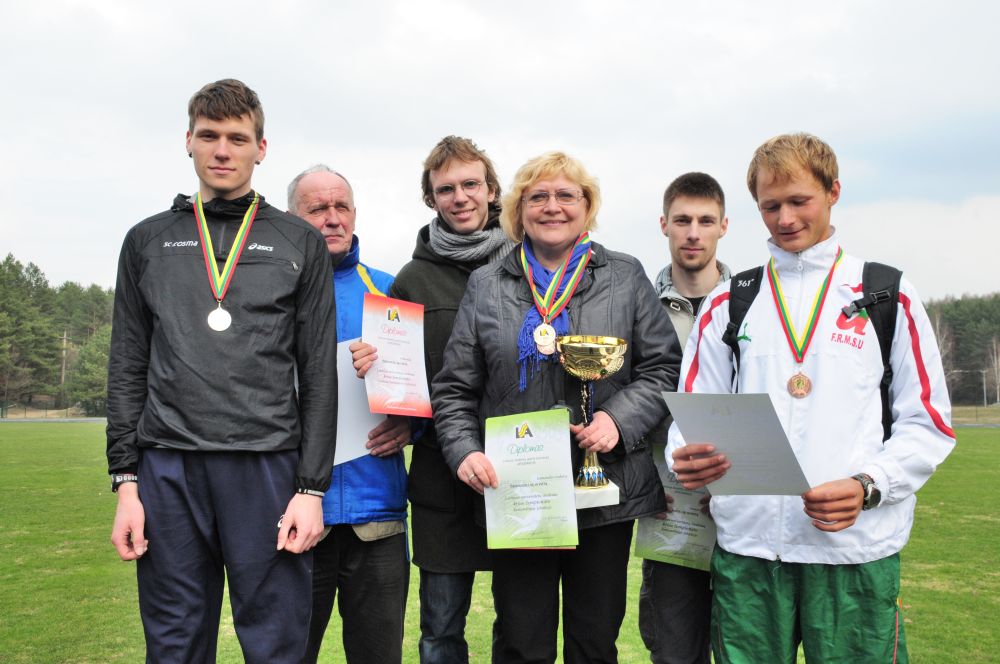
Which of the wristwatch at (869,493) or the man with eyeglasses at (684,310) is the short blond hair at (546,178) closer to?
the man with eyeglasses at (684,310)

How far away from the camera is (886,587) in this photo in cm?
231

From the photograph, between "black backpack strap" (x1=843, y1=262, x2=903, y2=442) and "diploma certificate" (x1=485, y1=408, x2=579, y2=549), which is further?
"diploma certificate" (x1=485, y1=408, x2=579, y2=549)

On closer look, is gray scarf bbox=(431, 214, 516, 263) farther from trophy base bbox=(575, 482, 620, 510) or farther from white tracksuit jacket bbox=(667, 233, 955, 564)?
white tracksuit jacket bbox=(667, 233, 955, 564)

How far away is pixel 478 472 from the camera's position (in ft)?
8.80

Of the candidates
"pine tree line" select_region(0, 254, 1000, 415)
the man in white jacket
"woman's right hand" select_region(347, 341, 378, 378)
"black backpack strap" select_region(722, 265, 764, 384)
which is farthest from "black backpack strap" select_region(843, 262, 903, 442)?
"pine tree line" select_region(0, 254, 1000, 415)

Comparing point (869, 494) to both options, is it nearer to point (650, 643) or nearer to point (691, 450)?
point (691, 450)

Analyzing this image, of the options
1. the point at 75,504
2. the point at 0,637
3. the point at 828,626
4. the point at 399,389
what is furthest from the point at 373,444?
the point at 75,504

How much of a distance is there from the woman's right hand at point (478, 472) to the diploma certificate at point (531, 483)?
0.08ft

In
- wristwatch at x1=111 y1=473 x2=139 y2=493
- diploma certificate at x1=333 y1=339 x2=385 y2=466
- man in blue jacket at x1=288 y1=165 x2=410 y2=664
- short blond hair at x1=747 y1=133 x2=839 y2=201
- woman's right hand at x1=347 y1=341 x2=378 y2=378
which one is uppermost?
short blond hair at x1=747 y1=133 x2=839 y2=201

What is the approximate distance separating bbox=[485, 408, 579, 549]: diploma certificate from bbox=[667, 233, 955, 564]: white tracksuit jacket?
0.53 metres

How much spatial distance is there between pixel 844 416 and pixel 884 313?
33 cm

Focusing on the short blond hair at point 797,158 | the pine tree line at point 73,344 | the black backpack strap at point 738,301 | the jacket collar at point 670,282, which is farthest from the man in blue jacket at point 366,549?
the pine tree line at point 73,344

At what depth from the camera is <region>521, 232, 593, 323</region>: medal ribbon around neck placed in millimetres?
2822

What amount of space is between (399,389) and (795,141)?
1.61 meters
